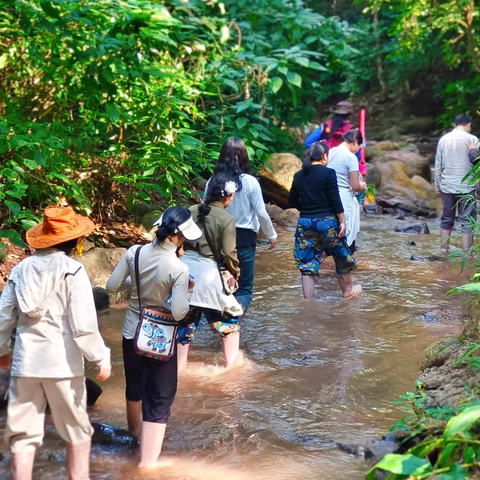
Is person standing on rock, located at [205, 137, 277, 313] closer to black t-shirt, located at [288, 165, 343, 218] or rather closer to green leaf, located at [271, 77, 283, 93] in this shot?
black t-shirt, located at [288, 165, 343, 218]

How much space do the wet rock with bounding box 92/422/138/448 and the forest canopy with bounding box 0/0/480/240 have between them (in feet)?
11.3

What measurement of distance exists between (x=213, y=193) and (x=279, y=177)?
7227 millimetres

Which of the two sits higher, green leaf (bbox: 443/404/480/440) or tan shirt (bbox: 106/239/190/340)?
tan shirt (bbox: 106/239/190/340)

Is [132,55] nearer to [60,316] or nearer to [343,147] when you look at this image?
[343,147]

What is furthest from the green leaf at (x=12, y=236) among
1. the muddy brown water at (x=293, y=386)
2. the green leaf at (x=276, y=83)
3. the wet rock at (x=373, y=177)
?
the wet rock at (x=373, y=177)

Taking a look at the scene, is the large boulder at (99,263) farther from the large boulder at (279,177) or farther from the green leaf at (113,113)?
the large boulder at (279,177)

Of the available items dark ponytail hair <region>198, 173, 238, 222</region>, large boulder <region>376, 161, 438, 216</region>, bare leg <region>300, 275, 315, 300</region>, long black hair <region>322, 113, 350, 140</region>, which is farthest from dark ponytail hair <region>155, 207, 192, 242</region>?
large boulder <region>376, 161, 438, 216</region>

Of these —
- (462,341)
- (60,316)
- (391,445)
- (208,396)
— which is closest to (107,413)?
(208,396)

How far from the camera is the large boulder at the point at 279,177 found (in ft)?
41.5

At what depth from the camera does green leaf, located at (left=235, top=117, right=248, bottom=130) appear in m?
9.98

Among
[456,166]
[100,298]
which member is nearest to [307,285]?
[100,298]

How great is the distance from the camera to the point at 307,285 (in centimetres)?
765

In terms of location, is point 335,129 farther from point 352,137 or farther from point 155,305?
point 155,305

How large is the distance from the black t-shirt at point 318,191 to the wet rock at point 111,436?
3.49 m
